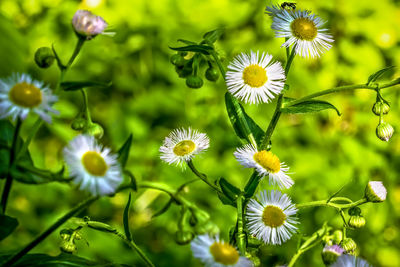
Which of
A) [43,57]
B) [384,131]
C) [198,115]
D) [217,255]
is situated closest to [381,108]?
[384,131]

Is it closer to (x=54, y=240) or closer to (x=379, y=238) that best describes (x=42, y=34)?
(x=54, y=240)

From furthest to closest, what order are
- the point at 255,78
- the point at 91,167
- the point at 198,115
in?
the point at 198,115
the point at 255,78
the point at 91,167

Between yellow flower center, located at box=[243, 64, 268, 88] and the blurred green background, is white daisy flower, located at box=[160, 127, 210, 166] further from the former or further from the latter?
the blurred green background

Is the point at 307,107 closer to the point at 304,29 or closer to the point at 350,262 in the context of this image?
the point at 304,29

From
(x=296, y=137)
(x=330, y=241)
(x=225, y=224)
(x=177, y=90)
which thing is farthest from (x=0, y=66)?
(x=296, y=137)

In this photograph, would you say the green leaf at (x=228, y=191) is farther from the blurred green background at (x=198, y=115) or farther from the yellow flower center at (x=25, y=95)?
the blurred green background at (x=198, y=115)

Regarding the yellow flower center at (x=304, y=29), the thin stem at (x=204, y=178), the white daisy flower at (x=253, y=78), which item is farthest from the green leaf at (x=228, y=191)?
the yellow flower center at (x=304, y=29)

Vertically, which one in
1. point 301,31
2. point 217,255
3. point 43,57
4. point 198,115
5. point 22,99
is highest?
point 198,115
